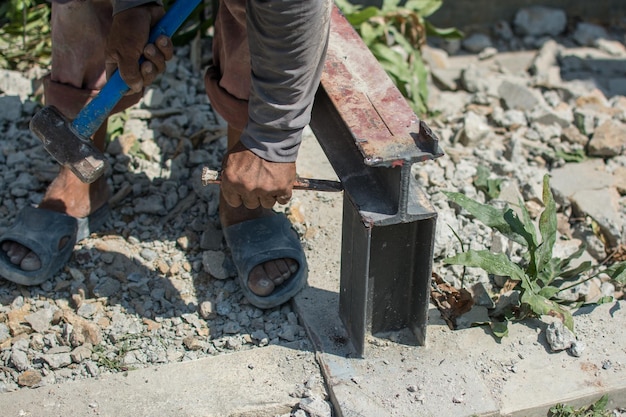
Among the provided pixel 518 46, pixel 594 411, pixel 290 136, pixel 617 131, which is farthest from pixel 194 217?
pixel 518 46

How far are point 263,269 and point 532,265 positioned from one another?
1030 millimetres

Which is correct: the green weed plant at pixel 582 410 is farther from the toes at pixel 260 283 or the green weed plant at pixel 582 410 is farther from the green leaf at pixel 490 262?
the toes at pixel 260 283

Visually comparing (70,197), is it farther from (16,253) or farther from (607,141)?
(607,141)

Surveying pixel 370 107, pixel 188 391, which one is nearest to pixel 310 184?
pixel 370 107

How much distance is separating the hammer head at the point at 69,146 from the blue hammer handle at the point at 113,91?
0.11ft

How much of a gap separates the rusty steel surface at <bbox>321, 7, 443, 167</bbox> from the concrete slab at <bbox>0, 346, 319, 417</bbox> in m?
0.86

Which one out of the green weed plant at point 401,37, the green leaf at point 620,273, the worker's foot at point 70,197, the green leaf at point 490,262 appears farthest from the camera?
the green weed plant at point 401,37

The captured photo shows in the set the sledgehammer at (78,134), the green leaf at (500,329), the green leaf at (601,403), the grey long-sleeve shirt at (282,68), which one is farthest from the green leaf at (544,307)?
the sledgehammer at (78,134)

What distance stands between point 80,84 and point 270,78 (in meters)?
1.14

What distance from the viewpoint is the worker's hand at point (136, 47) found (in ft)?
9.04

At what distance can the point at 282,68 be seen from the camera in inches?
92.9

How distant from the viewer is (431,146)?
249 centimetres

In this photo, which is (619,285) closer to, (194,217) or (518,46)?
(194,217)

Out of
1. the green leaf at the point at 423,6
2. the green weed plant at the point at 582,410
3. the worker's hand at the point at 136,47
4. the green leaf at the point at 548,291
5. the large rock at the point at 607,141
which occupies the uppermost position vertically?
the worker's hand at the point at 136,47
